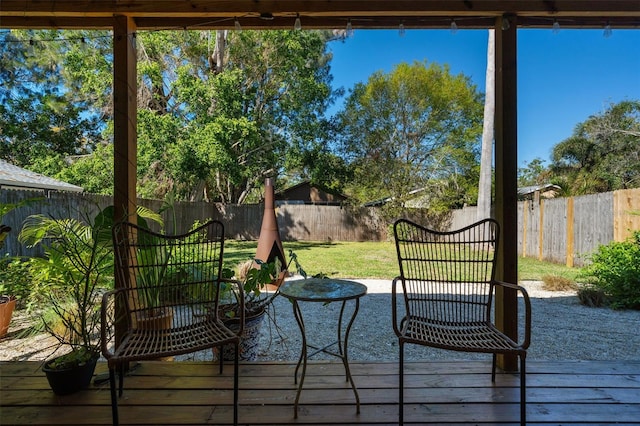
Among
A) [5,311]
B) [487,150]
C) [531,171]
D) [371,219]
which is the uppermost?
[531,171]

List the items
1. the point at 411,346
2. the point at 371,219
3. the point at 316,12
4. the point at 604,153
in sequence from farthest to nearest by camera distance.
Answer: the point at 371,219, the point at 604,153, the point at 411,346, the point at 316,12

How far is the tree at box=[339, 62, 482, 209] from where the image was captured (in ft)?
41.7

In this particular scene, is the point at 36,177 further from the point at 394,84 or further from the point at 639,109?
the point at 639,109

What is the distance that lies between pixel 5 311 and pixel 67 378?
4.76 ft

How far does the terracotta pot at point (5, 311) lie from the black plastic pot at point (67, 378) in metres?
1.33

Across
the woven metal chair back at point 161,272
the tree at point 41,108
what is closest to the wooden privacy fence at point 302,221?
the tree at point 41,108

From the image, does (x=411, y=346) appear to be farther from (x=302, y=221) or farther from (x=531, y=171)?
(x=531, y=171)

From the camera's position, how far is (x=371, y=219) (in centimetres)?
1119

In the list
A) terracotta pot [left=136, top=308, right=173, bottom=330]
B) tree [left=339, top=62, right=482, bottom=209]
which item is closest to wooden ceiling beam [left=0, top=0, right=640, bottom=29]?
terracotta pot [left=136, top=308, right=173, bottom=330]

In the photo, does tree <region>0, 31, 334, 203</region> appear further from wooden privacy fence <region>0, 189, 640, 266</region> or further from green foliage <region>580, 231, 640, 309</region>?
green foliage <region>580, 231, 640, 309</region>

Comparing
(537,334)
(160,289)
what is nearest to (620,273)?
(537,334)

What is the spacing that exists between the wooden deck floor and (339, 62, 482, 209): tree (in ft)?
35.9

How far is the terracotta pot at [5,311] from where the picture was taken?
95.1 inches

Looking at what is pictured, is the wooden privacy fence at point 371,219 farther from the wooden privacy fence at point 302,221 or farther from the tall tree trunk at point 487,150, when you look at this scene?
the tall tree trunk at point 487,150
